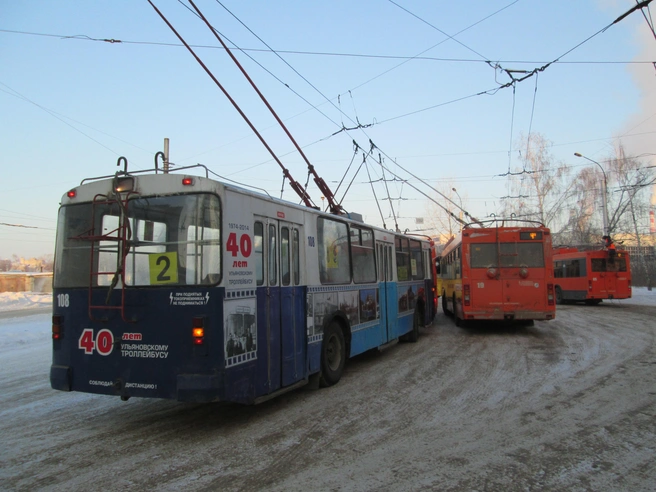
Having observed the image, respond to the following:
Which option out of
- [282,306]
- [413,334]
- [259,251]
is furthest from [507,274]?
[259,251]

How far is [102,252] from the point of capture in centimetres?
576

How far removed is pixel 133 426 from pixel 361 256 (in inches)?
202

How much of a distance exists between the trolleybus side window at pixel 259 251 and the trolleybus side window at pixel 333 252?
5.62ft

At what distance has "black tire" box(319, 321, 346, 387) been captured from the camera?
769cm

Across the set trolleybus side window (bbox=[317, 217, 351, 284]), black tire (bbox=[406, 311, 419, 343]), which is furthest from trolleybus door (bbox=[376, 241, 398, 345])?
trolleybus side window (bbox=[317, 217, 351, 284])

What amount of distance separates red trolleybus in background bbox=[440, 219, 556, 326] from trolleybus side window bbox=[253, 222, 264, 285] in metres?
9.42

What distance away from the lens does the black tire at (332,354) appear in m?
7.69

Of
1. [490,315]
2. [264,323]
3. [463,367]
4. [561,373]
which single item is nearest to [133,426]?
[264,323]

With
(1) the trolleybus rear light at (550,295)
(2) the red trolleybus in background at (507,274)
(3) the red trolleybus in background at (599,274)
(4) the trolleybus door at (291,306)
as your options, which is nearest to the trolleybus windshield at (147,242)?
(4) the trolleybus door at (291,306)

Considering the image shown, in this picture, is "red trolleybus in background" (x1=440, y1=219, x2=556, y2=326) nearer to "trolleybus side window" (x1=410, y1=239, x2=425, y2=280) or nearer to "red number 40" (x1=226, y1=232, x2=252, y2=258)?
"trolleybus side window" (x1=410, y1=239, x2=425, y2=280)

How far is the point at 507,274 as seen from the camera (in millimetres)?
13898

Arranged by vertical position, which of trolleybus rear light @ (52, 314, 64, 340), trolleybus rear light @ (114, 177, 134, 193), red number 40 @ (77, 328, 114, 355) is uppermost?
trolleybus rear light @ (114, 177, 134, 193)

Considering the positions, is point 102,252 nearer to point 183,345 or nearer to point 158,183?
point 158,183

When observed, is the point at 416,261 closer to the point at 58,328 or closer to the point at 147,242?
the point at 147,242
